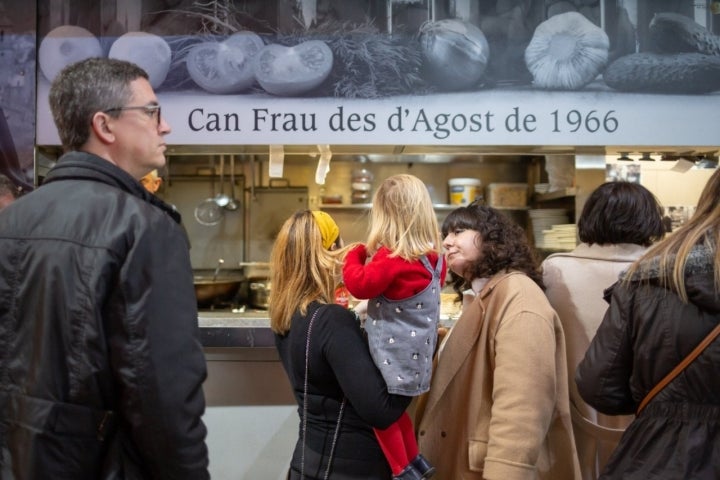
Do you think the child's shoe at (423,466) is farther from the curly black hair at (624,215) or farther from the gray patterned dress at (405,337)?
the curly black hair at (624,215)

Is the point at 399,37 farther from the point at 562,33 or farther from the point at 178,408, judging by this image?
the point at 178,408

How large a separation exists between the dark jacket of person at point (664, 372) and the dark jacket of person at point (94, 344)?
1.04 m

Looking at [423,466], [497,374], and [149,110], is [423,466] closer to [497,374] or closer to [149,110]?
[497,374]

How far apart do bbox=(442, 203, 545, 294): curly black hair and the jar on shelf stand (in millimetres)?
4149

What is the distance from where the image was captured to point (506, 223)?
2367 mm

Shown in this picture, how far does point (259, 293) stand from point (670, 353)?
4510mm

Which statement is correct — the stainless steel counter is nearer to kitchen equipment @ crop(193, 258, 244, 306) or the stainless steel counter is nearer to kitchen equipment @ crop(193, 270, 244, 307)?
kitchen equipment @ crop(193, 258, 244, 306)

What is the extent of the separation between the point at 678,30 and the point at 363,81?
195 cm

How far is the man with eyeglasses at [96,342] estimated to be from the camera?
4.42 feet

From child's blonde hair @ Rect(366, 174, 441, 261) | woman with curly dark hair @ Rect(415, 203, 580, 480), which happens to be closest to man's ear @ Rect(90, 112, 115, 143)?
child's blonde hair @ Rect(366, 174, 441, 261)

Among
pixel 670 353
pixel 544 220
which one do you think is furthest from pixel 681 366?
pixel 544 220

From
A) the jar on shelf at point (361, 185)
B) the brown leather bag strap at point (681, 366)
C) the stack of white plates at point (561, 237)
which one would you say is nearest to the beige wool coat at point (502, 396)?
the brown leather bag strap at point (681, 366)

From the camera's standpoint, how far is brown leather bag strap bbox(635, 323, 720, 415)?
1.44m

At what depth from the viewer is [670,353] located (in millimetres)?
1502
